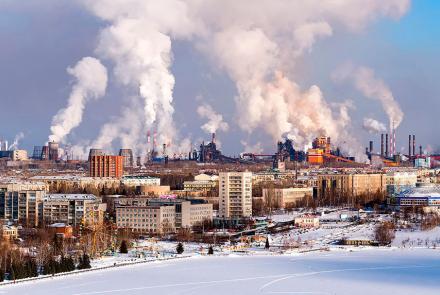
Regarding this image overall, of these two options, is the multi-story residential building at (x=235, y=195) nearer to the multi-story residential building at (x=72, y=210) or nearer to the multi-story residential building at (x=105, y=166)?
the multi-story residential building at (x=72, y=210)

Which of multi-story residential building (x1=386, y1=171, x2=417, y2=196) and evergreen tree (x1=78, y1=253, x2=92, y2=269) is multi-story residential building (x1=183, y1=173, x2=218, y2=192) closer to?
multi-story residential building (x1=386, y1=171, x2=417, y2=196)

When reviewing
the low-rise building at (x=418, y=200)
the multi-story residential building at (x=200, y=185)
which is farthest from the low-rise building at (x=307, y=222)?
the multi-story residential building at (x=200, y=185)

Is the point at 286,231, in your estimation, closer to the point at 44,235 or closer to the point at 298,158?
the point at 44,235

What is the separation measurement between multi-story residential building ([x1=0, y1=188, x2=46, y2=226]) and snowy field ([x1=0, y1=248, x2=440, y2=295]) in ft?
39.9

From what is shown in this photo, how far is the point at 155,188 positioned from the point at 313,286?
2713 centimetres

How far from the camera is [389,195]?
4016 cm

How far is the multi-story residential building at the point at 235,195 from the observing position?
110 ft

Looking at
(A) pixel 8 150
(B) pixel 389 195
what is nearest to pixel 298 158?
(A) pixel 8 150

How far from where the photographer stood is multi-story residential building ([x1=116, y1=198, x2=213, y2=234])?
29.7 meters

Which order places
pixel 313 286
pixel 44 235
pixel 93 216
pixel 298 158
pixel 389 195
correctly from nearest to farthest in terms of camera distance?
pixel 313 286, pixel 44 235, pixel 93 216, pixel 389 195, pixel 298 158

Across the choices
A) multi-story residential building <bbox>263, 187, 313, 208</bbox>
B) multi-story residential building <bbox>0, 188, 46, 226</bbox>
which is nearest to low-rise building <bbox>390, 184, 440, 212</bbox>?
multi-story residential building <bbox>263, 187, 313, 208</bbox>

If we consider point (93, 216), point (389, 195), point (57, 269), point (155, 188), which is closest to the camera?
point (57, 269)

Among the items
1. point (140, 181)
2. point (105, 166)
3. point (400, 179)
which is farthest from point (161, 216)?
point (105, 166)

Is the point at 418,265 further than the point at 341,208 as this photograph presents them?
No
